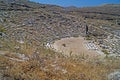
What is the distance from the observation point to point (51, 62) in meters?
8.17

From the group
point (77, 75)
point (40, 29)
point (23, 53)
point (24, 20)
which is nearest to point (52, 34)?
point (40, 29)

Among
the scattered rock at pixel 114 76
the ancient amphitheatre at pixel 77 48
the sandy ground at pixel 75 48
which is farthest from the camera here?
the ancient amphitheatre at pixel 77 48

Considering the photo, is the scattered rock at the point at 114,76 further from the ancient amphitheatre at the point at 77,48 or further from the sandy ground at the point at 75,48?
the ancient amphitheatre at the point at 77,48

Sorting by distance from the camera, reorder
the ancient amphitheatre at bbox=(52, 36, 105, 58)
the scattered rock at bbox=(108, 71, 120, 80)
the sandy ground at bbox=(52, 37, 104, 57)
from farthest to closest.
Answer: the ancient amphitheatre at bbox=(52, 36, 105, 58) < the sandy ground at bbox=(52, 37, 104, 57) < the scattered rock at bbox=(108, 71, 120, 80)

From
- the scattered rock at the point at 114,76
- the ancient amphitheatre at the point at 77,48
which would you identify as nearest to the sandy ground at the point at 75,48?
the ancient amphitheatre at the point at 77,48

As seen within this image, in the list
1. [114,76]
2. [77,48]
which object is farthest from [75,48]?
[114,76]

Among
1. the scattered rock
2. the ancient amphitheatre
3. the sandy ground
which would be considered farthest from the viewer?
the ancient amphitheatre

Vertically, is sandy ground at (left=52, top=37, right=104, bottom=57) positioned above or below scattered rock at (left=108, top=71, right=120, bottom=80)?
below

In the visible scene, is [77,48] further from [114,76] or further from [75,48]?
[114,76]

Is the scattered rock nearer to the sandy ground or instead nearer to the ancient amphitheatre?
the sandy ground

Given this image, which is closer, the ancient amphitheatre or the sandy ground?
the sandy ground

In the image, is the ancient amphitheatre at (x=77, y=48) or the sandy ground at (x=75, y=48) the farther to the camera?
the ancient amphitheatre at (x=77, y=48)

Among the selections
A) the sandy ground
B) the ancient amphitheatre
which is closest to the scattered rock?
the sandy ground

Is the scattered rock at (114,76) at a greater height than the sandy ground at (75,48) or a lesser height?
greater
